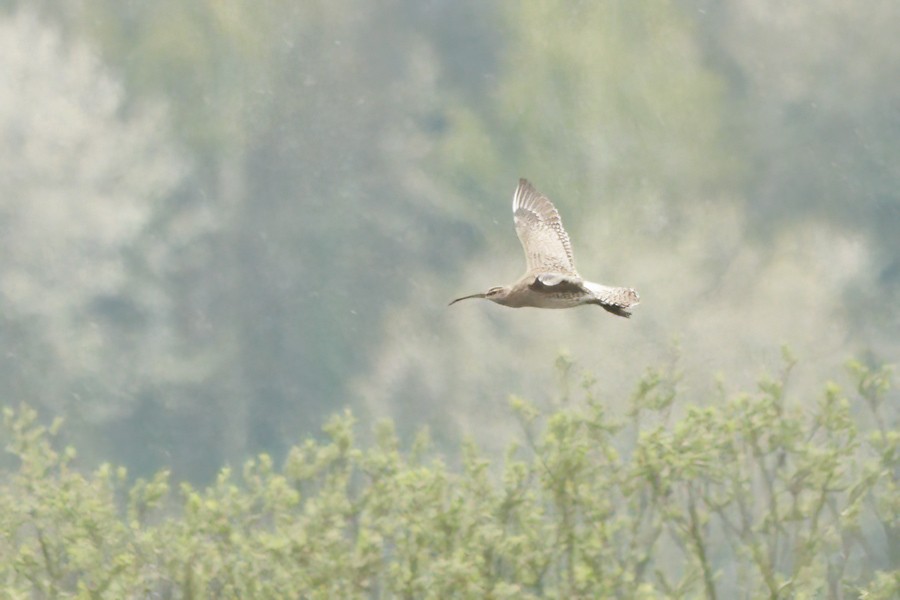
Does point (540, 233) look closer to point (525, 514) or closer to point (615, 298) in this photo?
point (615, 298)

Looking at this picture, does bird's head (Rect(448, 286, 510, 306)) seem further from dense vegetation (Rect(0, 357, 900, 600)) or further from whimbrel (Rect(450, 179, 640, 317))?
dense vegetation (Rect(0, 357, 900, 600))

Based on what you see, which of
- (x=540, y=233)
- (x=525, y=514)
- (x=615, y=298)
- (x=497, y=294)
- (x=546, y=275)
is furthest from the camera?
(x=525, y=514)

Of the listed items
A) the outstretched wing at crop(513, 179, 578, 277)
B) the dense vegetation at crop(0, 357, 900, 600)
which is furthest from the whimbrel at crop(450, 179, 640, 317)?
the dense vegetation at crop(0, 357, 900, 600)

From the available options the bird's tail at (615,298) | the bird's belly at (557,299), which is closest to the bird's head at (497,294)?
the bird's belly at (557,299)

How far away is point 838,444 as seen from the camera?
2742 centimetres

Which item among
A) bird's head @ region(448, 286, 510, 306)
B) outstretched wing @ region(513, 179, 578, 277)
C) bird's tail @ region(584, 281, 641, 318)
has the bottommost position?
bird's tail @ region(584, 281, 641, 318)

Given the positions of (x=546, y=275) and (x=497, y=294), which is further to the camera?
(x=497, y=294)

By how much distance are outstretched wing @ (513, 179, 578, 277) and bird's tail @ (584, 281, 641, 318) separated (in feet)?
4.99

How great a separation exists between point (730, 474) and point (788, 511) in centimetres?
197

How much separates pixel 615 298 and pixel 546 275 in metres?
0.98

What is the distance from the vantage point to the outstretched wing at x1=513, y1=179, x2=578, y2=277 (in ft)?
46.6

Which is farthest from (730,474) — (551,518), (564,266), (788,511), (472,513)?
A: (564,266)

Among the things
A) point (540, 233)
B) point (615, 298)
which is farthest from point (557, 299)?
point (540, 233)

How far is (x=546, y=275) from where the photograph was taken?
11.2 meters
